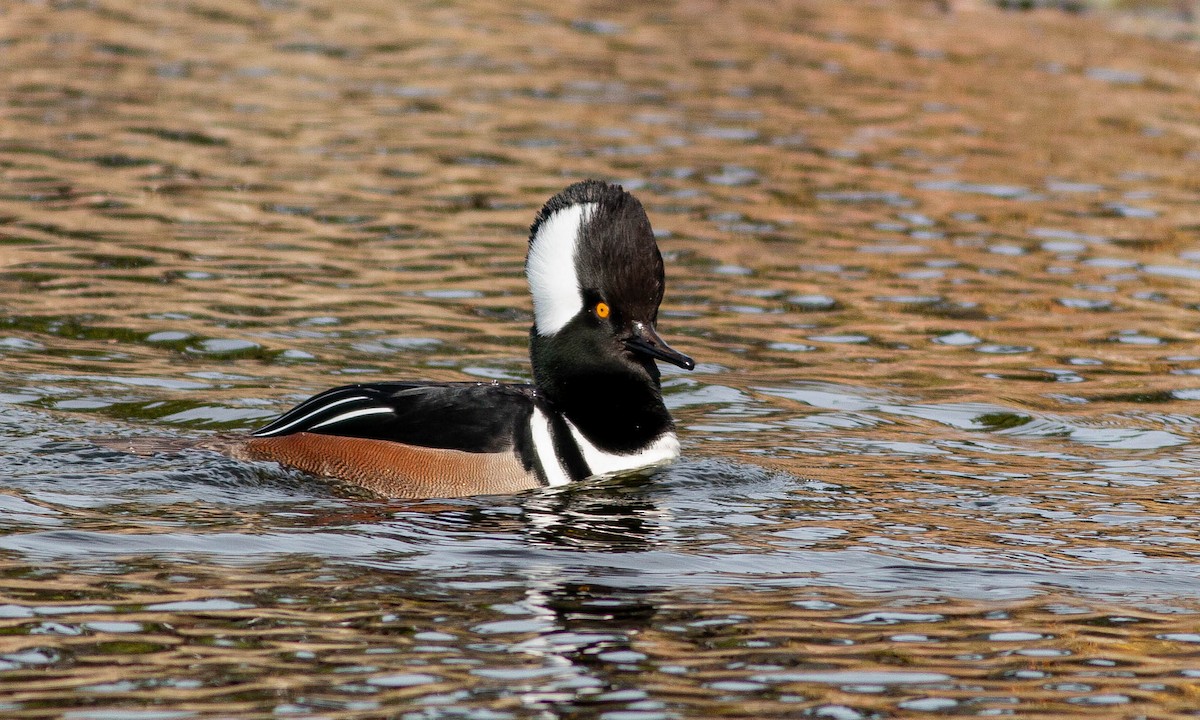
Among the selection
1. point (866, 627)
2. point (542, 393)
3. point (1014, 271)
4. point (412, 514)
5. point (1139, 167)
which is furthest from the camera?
point (1139, 167)

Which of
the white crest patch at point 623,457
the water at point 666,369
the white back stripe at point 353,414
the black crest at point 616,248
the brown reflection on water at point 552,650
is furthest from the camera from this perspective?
the white crest patch at point 623,457

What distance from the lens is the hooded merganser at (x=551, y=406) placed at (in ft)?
27.2

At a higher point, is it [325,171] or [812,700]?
[325,171]

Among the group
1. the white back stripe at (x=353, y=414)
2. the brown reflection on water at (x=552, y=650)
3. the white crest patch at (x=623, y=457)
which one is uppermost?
the white back stripe at (x=353, y=414)

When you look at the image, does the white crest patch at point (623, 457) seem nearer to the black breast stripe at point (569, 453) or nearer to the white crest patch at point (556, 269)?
the black breast stripe at point (569, 453)

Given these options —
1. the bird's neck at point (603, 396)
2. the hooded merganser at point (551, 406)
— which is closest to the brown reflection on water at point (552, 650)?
the hooded merganser at point (551, 406)

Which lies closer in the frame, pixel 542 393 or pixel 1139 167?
pixel 542 393

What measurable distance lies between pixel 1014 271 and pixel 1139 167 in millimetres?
4180

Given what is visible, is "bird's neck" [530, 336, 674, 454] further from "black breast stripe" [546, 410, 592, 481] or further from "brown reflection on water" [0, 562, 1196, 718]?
"brown reflection on water" [0, 562, 1196, 718]

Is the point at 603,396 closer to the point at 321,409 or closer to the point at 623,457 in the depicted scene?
the point at 623,457

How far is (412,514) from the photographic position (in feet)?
26.2

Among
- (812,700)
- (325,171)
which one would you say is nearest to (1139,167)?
(325,171)

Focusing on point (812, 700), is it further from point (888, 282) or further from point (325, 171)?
point (325, 171)

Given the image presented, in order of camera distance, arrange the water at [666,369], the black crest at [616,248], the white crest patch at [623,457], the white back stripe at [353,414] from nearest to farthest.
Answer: the water at [666,369] → the black crest at [616,248] → the white back stripe at [353,414] → the white crest patch at [623,457]
